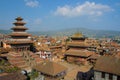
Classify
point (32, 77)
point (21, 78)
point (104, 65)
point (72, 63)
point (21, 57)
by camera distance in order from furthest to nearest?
point (72, 63) < point (21, 57) < point (32, 77) < point (104, 65) < point (21, 78)

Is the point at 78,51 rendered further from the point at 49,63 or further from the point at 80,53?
the point at 49,63

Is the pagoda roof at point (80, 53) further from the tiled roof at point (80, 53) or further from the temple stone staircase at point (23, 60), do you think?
the temple stone staircase at point (23, 60)

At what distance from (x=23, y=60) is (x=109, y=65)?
18.9m

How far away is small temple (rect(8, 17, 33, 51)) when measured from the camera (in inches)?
1410

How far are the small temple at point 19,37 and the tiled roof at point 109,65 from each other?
20.3 metres

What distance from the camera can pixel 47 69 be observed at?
24.7 meters

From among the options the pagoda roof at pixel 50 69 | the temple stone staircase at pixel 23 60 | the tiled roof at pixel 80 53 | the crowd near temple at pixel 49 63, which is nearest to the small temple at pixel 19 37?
the crowd near temple at pixel 49 63

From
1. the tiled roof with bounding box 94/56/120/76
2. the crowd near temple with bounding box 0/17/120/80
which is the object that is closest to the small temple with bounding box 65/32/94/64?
the crowd near temple with bounding box 0/17/120/80

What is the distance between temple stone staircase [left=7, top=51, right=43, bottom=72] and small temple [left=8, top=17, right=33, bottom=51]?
185 cm

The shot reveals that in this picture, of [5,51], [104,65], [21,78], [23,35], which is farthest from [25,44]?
[104,65]

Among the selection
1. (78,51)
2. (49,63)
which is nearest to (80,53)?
(78,51)

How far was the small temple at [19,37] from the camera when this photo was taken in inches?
1410

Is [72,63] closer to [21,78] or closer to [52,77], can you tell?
[52,77]

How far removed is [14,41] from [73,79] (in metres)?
16.8
